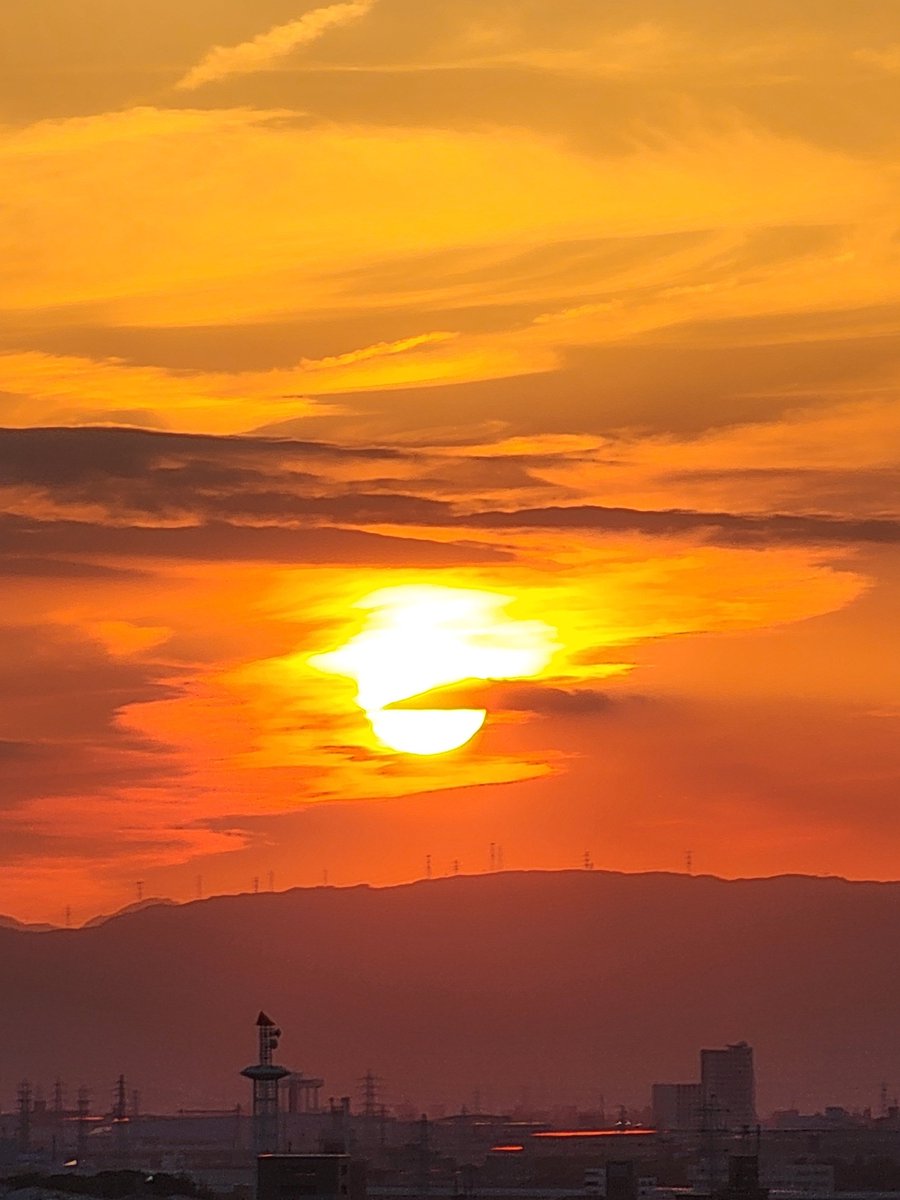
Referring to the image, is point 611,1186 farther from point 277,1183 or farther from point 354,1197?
point 277,1183

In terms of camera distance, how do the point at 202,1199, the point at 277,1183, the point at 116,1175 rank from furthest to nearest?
the point at 116,1175 → the point at 202,1199 → the point at 277,1183

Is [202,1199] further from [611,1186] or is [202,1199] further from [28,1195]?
[611,1186]

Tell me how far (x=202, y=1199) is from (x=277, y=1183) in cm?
2430

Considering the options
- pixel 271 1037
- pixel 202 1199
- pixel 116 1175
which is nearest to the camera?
pixel 271 1037

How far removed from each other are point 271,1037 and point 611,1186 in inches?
1501

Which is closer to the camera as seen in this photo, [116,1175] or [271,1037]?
[271,1037]

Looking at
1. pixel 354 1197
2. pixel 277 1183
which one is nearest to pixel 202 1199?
pixel 354 1197

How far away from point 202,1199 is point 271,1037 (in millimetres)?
15384

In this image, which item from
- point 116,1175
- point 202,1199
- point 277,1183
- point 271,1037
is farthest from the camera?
point 116,1175

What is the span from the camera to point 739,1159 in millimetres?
142500

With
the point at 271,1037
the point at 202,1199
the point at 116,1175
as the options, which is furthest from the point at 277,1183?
the point at 116,1175

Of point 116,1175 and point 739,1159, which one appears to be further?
point 116,1175

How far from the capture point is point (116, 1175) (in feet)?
534

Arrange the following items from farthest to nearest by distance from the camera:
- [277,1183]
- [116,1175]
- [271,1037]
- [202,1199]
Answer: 1. [116,1175]
2. [202,1199]
3. [271,1037]
4. [277,1183]
